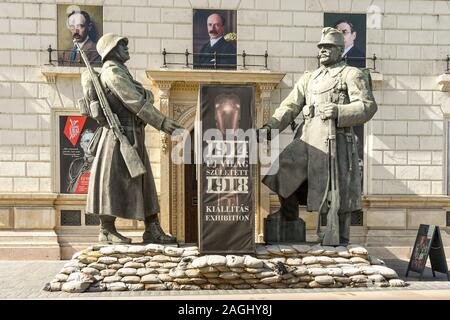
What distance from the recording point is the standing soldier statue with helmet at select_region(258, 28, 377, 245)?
8.80 metres

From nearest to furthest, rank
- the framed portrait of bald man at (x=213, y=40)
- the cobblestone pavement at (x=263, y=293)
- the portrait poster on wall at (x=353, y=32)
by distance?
the cobblestone pavement at (x=263, y=293) → the framed portrait of bald man at (x=213, y=40) → the portrait poster on wall at (x=353, y=32)

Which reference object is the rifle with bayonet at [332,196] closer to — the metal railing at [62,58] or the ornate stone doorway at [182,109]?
the ornate stone doorway at [182,109]

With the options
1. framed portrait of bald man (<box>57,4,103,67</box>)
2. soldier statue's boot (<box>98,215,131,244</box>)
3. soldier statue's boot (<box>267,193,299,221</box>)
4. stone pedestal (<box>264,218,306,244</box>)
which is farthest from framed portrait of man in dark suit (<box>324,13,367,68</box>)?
soldier statue's boot (<box>98,215,131,244</box>)

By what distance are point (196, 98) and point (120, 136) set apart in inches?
205

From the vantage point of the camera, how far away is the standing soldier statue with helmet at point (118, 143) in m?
8.50

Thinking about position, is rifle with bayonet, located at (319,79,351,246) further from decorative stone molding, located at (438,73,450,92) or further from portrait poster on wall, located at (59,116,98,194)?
portrait poster on wall, located at (59,116,98,194)

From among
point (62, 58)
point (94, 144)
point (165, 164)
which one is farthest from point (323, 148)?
point (62, 58)

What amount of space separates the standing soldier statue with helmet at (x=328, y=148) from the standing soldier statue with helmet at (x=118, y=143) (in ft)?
5.70

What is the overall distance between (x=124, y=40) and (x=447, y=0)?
8491 mm

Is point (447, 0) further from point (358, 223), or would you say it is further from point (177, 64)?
point (177, 64)

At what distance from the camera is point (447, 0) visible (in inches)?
551

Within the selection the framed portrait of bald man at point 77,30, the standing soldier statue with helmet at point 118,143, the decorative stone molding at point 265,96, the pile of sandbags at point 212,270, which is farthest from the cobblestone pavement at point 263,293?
the framed portrait of bald man at point 77,30

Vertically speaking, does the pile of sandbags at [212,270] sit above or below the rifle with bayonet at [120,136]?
below

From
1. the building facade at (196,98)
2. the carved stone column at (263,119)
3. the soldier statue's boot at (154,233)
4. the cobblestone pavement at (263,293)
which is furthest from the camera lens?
the carved stone column at (263,119)
